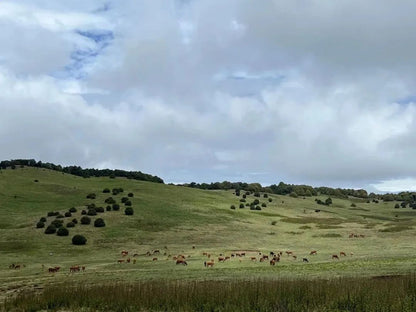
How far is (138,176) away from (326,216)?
2845 inches

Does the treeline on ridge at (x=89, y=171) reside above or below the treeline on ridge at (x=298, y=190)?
above

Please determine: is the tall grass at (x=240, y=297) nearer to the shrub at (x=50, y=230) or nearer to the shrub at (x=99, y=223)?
the shrub at (x=50, y=230)

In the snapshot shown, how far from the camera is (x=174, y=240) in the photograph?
66.9 m

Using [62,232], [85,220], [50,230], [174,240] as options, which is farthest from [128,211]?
[174,240]

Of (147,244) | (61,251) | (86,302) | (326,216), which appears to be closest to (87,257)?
(61,251)

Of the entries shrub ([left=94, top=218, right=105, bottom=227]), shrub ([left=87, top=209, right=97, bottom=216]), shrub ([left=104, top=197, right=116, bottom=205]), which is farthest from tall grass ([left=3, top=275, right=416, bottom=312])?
shrub ([left=104, top=197, right=116, bottom=205])

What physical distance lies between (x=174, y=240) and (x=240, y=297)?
4685 centimetres

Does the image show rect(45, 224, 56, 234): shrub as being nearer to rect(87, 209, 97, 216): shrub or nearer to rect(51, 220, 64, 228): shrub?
rect(51, 220, 64, 228): shrub

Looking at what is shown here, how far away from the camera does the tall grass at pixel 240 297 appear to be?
19.4 m

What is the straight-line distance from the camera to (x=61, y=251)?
5775cm

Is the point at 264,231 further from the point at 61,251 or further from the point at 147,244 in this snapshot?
the point at 61,251

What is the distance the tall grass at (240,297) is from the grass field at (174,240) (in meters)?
4.65

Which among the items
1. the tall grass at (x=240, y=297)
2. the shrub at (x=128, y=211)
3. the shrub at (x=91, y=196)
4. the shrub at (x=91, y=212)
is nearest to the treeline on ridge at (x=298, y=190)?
the shrub at (x=91, y=196)

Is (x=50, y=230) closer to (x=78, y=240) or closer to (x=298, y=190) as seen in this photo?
(x=78, y=240)
